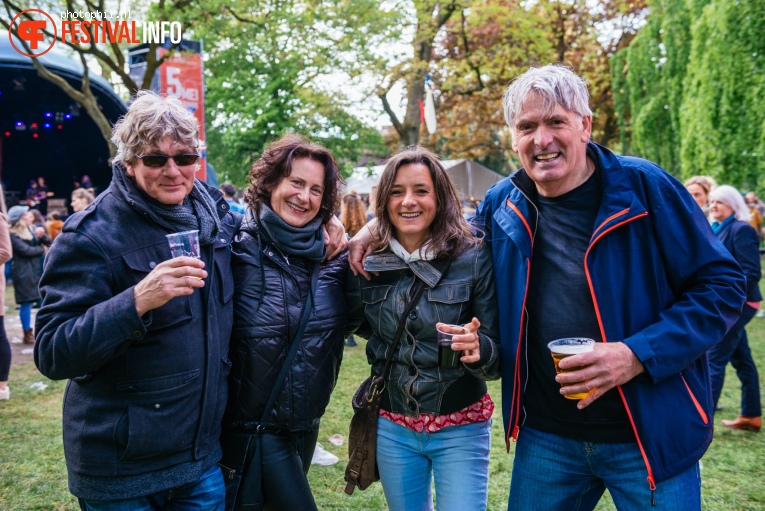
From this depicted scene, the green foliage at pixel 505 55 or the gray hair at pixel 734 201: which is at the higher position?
the green foliage at pixel 505 55

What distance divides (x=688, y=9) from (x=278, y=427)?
13482 millimetres

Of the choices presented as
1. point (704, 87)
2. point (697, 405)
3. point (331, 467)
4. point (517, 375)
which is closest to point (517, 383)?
point (517, 375)

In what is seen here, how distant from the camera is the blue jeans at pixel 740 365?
536 centimetres

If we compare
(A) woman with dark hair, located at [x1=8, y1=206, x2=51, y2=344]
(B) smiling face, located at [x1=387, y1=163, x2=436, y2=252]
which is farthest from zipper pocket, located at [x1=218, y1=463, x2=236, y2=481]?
(A) woman with dark hair, located at [x1=8, y1=206, x2=51, y2=344]

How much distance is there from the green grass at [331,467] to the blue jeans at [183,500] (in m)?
1.91

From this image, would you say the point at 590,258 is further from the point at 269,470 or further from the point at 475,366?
the point at 269,470

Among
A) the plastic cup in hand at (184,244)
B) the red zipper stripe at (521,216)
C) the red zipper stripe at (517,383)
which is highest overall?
the red zipper stripe at (521,216)

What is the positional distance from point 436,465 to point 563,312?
2.90ft

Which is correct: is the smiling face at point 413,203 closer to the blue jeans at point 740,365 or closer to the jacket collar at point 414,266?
the jacket collar at point 414,266

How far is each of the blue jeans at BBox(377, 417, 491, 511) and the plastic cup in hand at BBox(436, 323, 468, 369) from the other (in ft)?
1.13

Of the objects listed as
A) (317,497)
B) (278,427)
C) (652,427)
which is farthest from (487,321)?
(317,497)

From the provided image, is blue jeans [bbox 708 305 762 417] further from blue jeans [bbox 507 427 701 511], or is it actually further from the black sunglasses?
the black sunglasses

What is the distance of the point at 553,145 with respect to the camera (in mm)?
2197

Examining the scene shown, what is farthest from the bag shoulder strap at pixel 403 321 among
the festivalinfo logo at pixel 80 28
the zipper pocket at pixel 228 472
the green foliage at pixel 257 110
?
the green foliage at pixel 257 110
